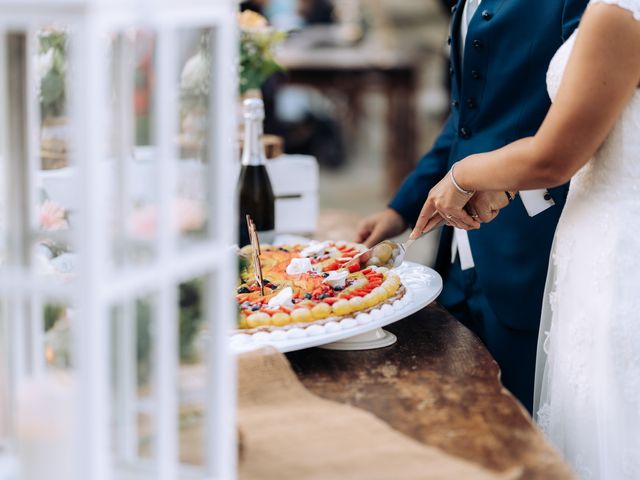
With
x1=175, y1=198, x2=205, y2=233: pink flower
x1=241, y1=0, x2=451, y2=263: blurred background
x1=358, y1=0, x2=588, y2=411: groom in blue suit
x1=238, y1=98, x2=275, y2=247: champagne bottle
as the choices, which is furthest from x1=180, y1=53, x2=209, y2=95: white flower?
x1=241, y1=0, x2=451, y2=263: blurred background

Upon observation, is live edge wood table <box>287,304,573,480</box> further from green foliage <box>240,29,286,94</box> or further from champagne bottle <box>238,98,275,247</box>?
green foliage <box>240,29,286,94</box>

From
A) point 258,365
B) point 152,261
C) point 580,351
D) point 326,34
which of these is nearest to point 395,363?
point 258,365

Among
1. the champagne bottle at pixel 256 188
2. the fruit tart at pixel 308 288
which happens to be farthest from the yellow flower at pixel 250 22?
the fruit tart at pixel 308 288

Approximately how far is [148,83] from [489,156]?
0.77m

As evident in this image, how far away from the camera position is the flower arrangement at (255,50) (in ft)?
7.77

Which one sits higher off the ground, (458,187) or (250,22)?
(250,22)

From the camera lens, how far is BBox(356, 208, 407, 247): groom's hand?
198 cm

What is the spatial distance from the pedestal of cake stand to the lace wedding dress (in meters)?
0.30

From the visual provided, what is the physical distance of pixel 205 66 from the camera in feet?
2.86

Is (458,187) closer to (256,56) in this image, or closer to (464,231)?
(464,231)

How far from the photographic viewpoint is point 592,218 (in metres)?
1.51

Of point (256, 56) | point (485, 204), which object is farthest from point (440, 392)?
point (256, 56)

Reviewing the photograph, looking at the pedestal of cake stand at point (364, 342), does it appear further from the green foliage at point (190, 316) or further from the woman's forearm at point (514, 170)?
the green foliage at point (190, 316)

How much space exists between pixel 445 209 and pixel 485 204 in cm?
7
